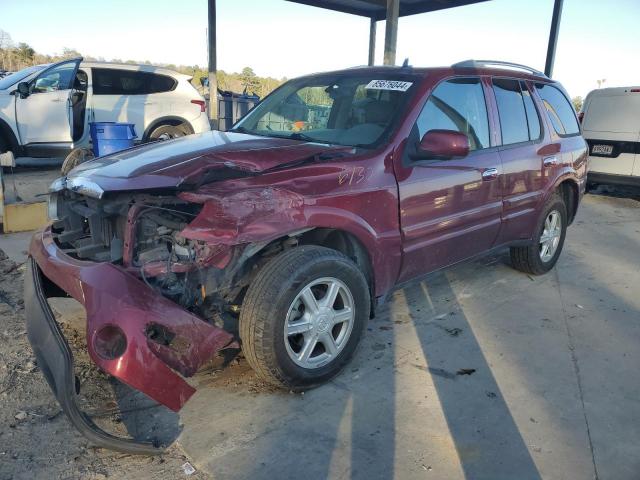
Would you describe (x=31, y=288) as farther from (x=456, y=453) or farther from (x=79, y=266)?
(x=456, y=453)

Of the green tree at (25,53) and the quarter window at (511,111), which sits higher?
the green tree at (25,53)

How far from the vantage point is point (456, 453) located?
2477 millimetres

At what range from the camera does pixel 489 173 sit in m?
3.88

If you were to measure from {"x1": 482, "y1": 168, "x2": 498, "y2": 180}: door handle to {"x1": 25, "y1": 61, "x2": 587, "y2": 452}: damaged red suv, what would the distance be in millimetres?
21

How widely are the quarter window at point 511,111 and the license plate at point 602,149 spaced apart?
593 cm

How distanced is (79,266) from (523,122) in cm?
366

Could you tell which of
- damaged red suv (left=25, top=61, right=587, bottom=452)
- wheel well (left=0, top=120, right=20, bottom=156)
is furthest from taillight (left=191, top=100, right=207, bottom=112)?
damaged red suv (left=25, top=61, right=587, bottom=452)

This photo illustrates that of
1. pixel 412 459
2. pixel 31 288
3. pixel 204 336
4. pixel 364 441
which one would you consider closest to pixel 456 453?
pixel 412 459

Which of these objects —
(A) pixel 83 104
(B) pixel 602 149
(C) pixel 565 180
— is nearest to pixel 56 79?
(A) pixel 83 104

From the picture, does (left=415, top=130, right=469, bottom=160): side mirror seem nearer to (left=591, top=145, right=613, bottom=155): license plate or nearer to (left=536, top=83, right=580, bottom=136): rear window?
(left=536, top=83, right=580, bottom=136): rear window

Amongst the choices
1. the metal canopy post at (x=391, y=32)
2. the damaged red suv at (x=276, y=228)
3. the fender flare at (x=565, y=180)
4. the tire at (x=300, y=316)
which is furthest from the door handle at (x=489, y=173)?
the metal canopy post at (x=391, y=32)

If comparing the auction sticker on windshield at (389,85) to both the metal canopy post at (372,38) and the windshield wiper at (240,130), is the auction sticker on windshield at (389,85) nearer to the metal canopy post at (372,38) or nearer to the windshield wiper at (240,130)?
the windshield wiper at (240,130)

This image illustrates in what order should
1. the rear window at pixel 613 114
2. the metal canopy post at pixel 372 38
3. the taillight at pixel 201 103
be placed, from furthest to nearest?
the metal canopy post at pixel 372 38 → the taillight at pixel 201 103 → the rear window at pixel 613 114

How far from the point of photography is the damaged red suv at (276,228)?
2.39 meters
